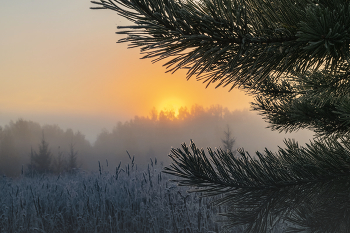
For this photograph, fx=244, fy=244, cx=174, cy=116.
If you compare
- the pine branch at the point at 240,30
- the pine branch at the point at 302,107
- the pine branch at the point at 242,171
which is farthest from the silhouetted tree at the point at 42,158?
the pine branch at the point at 240,30

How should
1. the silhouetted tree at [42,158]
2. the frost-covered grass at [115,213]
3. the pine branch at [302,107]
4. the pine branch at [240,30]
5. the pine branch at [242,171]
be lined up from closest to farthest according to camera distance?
1. the pine branch at [240,30]
2. the pine branch at [242,171]
3. the pine branch at [302,107]
4. the frost-covered grass at [115,213]
5. the silhouetted tree at [42,158]

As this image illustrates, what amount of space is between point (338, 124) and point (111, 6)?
2913 mm

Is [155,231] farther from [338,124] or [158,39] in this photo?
[158,39]

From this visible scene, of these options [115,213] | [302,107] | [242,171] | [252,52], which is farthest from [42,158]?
[252,52]

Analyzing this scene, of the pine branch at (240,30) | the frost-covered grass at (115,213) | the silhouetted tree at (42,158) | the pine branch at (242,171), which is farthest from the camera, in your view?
the silhouetted tree at (42,158)

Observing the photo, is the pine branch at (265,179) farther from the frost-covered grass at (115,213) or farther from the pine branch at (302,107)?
the frost-covered grass at (115,213)

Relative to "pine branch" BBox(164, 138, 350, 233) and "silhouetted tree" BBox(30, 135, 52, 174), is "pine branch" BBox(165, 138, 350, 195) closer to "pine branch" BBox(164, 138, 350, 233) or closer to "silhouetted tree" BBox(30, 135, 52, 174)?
"pine branch" BBox(164, 138, 350, 233)

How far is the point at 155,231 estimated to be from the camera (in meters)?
3.62

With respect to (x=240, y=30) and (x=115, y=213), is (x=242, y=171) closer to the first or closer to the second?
(x=240, y=30)

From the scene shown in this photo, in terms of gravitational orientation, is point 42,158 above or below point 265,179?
above

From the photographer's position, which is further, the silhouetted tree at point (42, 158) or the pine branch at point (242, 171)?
the silhouetted tree at point (42, 158)

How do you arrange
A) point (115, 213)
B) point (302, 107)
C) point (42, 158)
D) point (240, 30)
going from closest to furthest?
1. point (240, 30)
2. point (302, 107)
3. point (115, 213)
4. point (42, 158)

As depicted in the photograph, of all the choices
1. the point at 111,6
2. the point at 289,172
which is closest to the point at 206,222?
the point at 289,172

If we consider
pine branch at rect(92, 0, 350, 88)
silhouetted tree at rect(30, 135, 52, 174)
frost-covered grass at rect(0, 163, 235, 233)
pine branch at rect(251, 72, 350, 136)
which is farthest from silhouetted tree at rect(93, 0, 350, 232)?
silhouetted tree at rect(30, 135, 52, 174)
